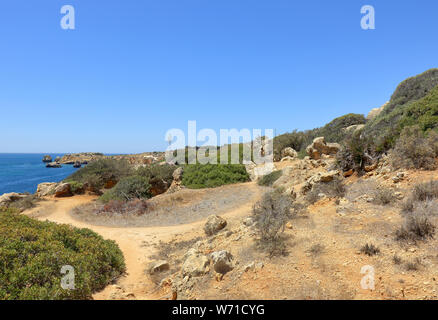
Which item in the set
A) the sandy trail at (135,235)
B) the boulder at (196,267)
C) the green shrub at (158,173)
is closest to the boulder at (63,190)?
the sandy trail at (135,235)

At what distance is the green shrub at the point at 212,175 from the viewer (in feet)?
56.2

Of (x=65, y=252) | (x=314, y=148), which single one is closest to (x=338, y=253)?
(x=65, y=252)

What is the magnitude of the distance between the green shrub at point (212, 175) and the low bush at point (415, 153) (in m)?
11.0

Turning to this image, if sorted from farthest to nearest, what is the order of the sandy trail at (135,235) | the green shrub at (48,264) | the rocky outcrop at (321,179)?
the rocky outcrop at (321,179) < the sandy trail at (135,235) < the green shrub at (48,264)

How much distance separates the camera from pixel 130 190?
1524 centimetres

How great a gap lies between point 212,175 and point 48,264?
44.7 feet

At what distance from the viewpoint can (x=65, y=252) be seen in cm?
504

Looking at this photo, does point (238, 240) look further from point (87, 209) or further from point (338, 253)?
point (87, 209)

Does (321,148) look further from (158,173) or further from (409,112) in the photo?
(158,173)

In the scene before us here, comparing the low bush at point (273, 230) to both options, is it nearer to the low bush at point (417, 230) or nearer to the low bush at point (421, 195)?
the low bush at point (417, 230)

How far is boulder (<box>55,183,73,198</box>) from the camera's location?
16578 mm

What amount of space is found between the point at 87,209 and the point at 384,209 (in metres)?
13.7

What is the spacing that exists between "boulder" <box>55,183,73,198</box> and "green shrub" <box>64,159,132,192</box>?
4.13 ft

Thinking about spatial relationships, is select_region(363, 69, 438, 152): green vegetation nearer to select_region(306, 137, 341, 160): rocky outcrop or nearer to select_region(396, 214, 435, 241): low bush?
select_region(306, 137, 341, 160): rocky outcrop
